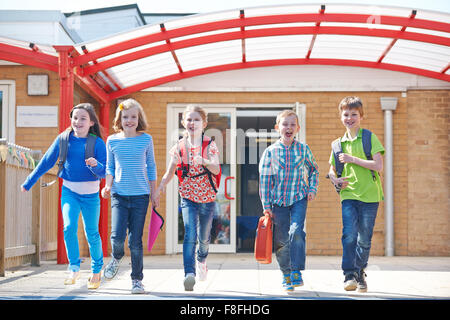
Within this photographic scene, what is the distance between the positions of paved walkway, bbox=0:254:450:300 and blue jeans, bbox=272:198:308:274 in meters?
0.23

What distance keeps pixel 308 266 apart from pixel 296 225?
2571mm

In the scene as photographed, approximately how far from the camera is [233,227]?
9.21 metres

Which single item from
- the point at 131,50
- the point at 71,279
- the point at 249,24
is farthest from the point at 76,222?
the point at 131,50

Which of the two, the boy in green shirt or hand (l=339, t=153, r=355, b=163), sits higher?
hand (l=339, t=153, r=355, b=163)

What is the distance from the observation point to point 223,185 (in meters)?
9.28

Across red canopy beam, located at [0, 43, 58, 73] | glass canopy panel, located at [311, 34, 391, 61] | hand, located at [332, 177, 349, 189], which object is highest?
glass canopy panel, located at [311, 34, 391, 61]

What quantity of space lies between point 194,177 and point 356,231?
1313mm

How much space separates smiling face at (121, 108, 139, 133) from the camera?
4625 mm

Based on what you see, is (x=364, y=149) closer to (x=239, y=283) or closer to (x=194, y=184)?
(x=194, y=184)

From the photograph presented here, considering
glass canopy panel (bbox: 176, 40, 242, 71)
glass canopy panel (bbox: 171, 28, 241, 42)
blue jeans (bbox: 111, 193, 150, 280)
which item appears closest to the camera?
blue jeans (bbox: 111, 193, 150, 280)

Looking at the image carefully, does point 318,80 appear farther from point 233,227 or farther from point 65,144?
point 65,144

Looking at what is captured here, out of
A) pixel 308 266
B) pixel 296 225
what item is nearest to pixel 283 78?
pixel 308 266

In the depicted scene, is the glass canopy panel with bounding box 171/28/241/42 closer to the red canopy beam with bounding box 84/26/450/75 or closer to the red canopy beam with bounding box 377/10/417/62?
the red canopy beam with bounding box 84/26/450/75

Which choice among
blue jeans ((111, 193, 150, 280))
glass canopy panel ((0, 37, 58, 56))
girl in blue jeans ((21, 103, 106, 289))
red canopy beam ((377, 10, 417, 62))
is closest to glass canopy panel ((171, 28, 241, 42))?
glass canopy panel ((0, 37, 58, 56))
